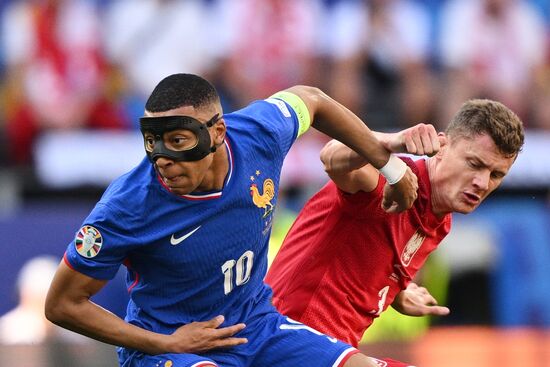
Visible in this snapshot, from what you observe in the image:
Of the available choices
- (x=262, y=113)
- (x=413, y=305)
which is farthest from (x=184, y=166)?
(x=413, y=305)

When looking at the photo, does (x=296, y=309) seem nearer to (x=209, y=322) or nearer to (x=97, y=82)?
(x=209, y=322)

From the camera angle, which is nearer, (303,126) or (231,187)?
(231,187)

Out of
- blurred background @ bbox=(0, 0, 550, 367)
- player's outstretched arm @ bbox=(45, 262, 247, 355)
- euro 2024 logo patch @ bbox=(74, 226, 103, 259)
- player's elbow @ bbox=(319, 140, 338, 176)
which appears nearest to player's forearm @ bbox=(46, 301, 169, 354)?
player's outstretched arm @ bbox=(45, 262, 247, 355)

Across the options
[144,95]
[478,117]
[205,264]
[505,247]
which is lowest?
[505,247]

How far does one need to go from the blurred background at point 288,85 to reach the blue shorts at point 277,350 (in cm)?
486

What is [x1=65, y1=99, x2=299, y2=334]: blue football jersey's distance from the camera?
16.4ft

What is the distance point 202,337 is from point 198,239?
17.2 inches

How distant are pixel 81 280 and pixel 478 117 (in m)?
2.15

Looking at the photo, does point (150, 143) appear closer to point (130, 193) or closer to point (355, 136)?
point (130, 193)

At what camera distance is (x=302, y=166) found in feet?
38.7

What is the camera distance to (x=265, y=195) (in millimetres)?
Answer: 5449

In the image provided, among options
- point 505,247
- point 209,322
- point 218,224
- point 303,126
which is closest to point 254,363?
point 209,322

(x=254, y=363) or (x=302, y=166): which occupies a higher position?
(x=254, y=363)

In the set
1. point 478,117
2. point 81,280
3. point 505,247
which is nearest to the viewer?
point 81,280
